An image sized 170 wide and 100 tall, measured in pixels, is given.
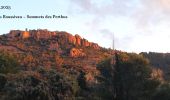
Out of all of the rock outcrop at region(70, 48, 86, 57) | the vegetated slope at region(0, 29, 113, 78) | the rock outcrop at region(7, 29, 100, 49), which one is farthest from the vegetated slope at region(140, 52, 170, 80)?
the rock outcrop at region(7, 29, 100, 49)

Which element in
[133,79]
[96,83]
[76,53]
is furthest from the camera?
[76,53]

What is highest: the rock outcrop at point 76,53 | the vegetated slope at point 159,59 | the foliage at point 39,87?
the rock outcrop at point 76,53

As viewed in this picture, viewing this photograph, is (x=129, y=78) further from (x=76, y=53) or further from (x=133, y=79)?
(x=76, y=53)

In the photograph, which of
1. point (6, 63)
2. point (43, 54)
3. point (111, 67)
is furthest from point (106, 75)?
point (43, 54)

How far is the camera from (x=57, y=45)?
561 feet

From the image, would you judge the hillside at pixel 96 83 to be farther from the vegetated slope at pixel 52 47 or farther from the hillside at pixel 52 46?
the hillside at pixel 52 46

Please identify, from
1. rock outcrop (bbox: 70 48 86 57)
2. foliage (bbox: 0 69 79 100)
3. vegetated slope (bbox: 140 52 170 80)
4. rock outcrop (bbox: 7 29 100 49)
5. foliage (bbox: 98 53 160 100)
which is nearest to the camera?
foliage (bbox: 0 69 79 100)

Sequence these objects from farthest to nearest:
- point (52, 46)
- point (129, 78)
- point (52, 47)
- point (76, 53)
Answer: point (52, 46) < point (52, 47) < point (76, 53) < point (129, 78)

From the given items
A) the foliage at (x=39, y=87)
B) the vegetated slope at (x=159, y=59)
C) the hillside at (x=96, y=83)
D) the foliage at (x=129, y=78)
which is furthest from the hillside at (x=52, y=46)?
the foliage at (x=39, y=87)

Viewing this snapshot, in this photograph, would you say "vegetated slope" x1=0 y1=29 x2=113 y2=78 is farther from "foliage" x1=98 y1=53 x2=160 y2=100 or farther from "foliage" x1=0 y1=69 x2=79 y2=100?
"foliage" x1=0 y1=69 x2=79 y2=100

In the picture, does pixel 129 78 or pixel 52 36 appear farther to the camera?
pixel 52 36

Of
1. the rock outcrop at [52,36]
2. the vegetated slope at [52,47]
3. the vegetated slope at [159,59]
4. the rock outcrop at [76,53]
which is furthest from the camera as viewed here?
the rock outcrop at [52,36]

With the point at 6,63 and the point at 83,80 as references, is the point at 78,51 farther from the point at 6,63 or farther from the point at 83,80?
the point at 83,80

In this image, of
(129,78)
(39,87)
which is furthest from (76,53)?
(39,87)
